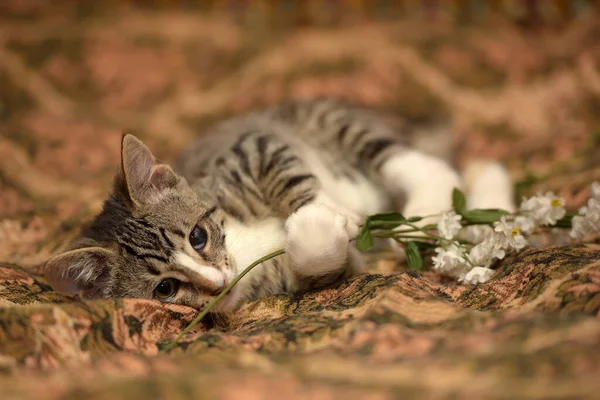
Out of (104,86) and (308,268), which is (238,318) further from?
(104,86)

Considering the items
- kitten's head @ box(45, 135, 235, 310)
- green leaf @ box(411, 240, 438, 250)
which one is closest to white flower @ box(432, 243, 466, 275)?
green leaf @ box(411, 240, 438, 250)

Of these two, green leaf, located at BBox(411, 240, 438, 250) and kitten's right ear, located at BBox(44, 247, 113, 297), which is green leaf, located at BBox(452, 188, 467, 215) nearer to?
green leaf, located at BBox(411, 240, 438, 250)

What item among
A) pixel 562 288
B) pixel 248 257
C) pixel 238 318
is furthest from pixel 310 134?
pixel 562 288

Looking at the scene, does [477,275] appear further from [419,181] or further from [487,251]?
[419,181]

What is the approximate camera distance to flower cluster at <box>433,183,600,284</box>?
3.60 feet

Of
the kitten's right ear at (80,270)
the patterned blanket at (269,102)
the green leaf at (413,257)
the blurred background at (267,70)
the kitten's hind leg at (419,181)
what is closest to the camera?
the patterned blanket at (269,102)

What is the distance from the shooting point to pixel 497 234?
1116 mm

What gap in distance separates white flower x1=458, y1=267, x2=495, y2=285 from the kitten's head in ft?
1.80

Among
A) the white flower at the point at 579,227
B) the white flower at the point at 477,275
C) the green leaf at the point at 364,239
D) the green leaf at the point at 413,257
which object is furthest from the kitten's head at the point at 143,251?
the white flower at the point at 579,227

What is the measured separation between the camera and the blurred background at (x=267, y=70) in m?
2.04

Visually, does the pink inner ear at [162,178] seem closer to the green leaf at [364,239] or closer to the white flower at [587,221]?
the green leaf at [364,239]

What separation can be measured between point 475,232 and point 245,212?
0.62 m

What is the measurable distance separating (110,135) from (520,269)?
1.75 m

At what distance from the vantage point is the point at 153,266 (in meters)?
1.14
